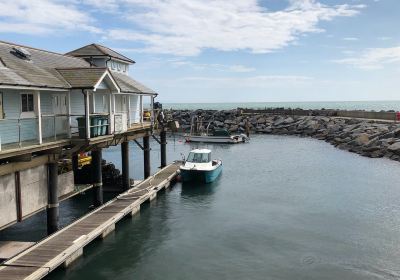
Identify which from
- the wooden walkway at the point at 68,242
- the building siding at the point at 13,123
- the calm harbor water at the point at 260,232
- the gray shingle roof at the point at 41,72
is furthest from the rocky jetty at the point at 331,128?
the building siding at the point at 13,123

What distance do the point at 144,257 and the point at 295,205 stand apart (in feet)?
48.2

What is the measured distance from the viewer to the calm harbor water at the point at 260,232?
20.2m

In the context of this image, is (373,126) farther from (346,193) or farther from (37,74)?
(37,74)

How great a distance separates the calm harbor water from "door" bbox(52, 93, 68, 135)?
6563 millimetres

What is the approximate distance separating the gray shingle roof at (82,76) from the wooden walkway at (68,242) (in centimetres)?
759

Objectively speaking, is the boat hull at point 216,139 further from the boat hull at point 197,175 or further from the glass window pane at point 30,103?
the glass window pane at point 30,103

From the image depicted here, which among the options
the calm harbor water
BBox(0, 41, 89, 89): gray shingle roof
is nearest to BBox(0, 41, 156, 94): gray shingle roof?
BBox(0, 41, 89, 89): gray shingle roof

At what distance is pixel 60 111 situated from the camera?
2356 centimetres

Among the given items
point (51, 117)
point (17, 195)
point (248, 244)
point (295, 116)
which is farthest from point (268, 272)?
Answer: point (295, 116)

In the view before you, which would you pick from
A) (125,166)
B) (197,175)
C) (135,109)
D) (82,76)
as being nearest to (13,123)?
(82,76)

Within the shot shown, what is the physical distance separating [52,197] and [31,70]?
21.2 feet

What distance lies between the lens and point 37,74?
20.5 metres

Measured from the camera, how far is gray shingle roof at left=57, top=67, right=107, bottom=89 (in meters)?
22.2

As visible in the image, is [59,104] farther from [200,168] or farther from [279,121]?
[279,121]
